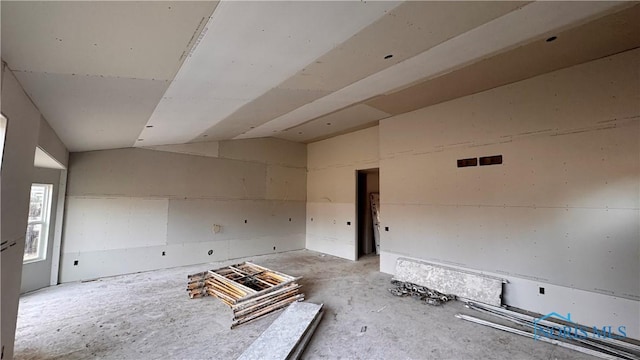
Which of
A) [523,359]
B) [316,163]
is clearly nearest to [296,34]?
[523,359]

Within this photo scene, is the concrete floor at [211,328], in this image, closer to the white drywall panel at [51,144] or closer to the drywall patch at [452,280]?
the drywall patch at [452,280]

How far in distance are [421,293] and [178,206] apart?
5631 millimetres

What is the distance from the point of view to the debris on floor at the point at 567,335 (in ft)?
9.09

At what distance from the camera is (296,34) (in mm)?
2014

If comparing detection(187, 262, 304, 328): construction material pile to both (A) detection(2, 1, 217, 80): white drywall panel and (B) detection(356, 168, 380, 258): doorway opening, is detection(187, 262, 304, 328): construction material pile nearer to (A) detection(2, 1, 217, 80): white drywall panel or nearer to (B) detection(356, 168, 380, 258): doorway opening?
(A) detection(2, 1, 217, 80): white drywall panel

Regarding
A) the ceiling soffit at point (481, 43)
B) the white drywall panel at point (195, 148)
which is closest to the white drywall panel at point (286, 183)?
the white drywall panel at point (195, 148)

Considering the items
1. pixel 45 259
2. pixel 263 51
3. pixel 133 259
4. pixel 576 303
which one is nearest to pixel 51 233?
pixel 45 259

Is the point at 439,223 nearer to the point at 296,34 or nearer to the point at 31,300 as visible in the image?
the point at 296,34

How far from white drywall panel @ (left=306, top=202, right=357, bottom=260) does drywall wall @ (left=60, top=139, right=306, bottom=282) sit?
0.40 meters

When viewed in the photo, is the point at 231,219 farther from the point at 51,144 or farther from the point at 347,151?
the point at 51,144

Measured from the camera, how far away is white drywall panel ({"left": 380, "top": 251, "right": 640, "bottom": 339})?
3.03m

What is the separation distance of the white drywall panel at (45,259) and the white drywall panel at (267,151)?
3.21 metres

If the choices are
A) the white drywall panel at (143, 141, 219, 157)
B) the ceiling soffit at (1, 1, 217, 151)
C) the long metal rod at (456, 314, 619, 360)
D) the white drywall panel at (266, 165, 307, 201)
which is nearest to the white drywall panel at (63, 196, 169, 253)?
the white drywall panel at (143, 141, 219, 157)

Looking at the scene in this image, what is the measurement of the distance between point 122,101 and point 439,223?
17.3 feet
